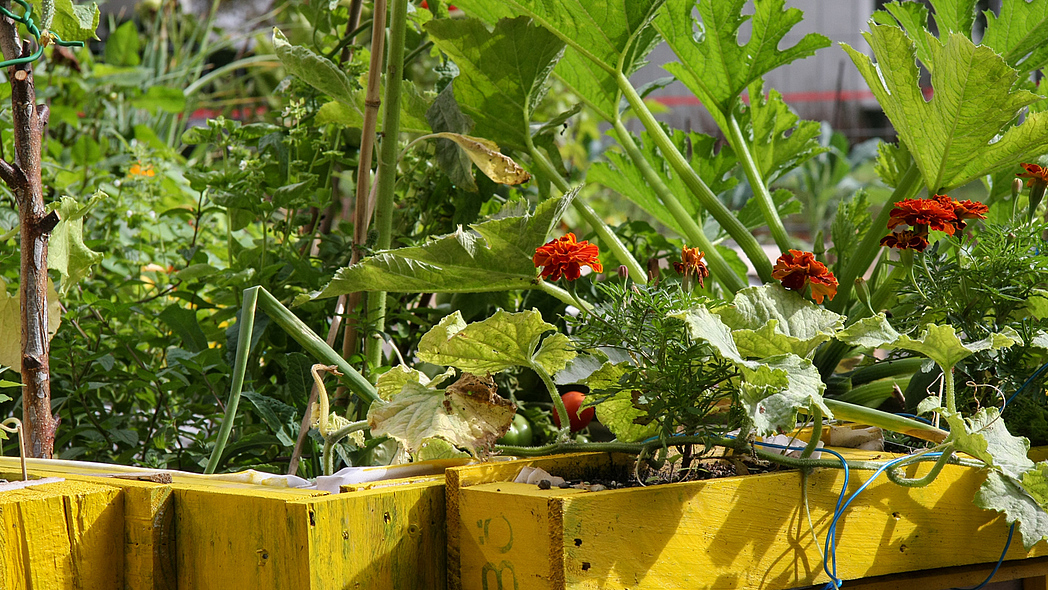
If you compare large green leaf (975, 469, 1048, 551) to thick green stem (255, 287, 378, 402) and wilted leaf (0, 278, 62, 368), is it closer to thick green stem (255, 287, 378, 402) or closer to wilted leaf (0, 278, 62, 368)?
thick green stem (255, 287, 378, 402)

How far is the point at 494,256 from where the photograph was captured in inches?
30.4

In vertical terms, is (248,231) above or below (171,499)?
above

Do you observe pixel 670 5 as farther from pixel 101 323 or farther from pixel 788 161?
pixel 101 323

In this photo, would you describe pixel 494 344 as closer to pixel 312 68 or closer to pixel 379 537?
pixel 379 537

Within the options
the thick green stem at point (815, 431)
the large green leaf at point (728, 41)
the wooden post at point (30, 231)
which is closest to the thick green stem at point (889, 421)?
the thick green stem at point (815, 431)

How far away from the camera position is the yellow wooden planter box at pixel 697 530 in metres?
0.55

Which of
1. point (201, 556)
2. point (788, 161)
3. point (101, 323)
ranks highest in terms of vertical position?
point (788, 161)

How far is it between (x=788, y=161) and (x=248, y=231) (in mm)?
902

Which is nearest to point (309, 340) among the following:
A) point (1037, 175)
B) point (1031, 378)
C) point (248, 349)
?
point (248, 349)

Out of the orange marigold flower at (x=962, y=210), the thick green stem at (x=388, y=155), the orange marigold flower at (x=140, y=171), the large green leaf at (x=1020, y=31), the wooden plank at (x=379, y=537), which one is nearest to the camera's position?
the wooden plank at (x=379, y=537)

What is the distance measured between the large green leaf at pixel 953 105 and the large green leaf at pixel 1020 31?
0.63 ft

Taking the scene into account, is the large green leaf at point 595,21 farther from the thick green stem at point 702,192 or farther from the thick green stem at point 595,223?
the thick green stem at point 595,223

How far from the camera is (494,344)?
66 cm

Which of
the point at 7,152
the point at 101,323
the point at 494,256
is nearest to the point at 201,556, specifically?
the point at 494,256
